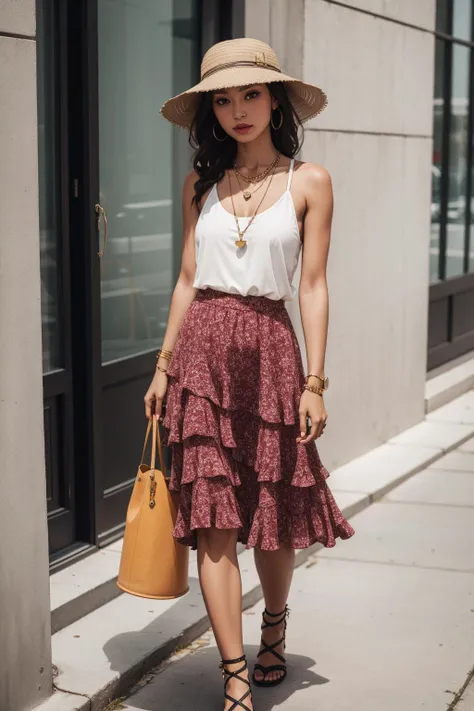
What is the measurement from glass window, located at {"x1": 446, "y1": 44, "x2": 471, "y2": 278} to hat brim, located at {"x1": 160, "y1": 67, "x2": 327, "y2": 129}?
21.8 ft

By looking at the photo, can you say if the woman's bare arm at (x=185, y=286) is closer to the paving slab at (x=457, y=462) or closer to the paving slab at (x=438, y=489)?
the paving slab at (x=438, y=489)

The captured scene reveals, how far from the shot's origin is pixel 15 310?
3629 mm

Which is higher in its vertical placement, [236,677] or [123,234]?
[123,234]

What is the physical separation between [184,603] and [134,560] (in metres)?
0.96

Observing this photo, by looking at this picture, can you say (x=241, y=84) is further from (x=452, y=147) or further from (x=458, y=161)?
(x=458, y=161)

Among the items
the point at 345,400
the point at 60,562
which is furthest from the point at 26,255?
the point at 345,400

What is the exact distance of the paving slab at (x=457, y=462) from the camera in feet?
24.3

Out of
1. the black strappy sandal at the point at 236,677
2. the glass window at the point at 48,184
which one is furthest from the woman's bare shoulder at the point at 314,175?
the black strappy sandal at the point at 236,677

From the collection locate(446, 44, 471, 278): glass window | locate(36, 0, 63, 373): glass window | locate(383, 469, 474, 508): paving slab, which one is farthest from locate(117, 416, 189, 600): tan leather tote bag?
locate(446, 44, 471, 278): glass window

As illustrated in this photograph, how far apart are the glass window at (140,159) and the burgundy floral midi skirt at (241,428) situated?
1548 mm

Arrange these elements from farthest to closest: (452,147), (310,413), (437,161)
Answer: (452,147) → (437,161) → (310,413)

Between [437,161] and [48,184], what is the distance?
5.83 meters

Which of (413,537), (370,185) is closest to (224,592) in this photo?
(413,537)

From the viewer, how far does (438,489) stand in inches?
273
